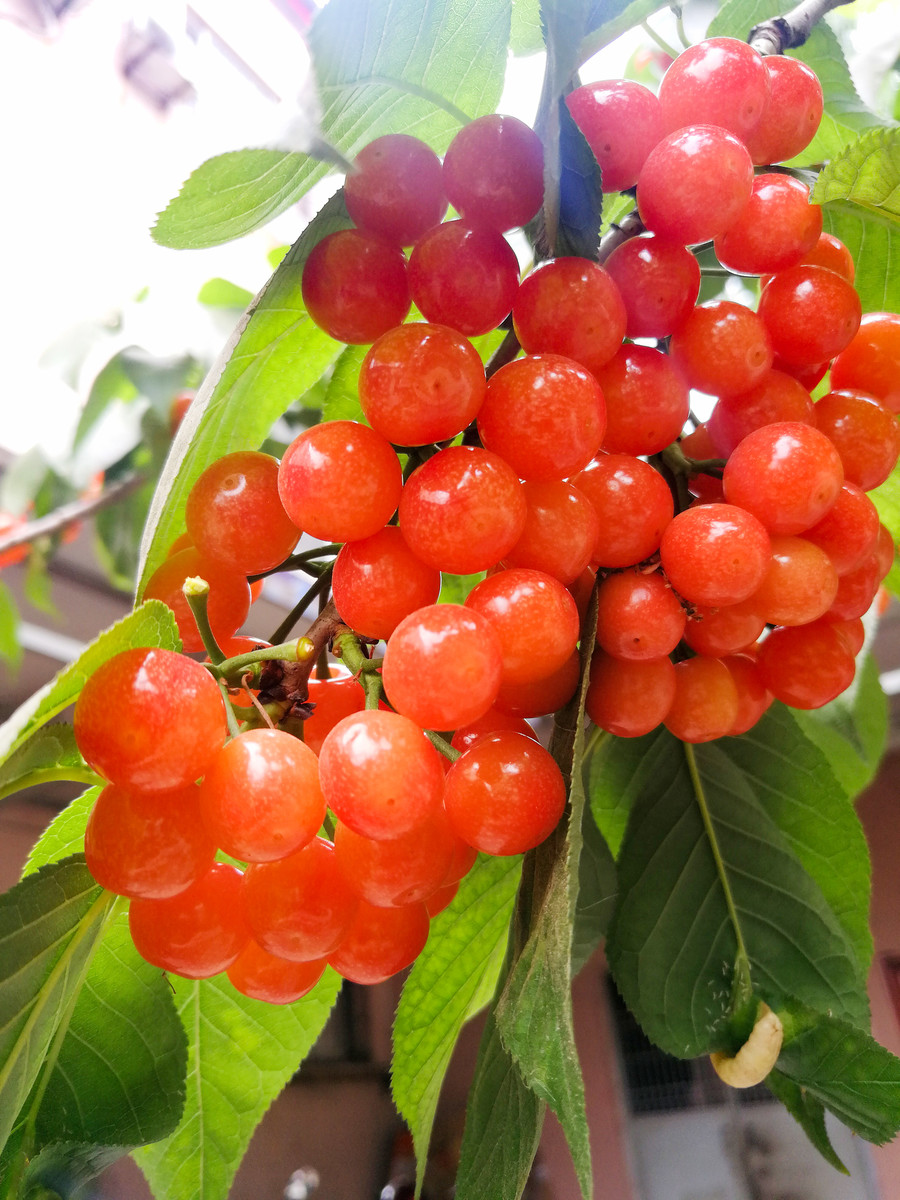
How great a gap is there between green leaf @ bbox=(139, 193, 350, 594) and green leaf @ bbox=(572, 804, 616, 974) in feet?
0.49

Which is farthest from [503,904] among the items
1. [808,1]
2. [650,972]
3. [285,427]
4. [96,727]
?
[285,427]

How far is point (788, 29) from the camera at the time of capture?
0.25 metres

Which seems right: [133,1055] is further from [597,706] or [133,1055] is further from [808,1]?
[808,1]

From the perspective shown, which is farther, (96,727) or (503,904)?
(503,904)

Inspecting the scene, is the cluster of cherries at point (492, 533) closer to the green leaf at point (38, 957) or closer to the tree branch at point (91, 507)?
the green leaf at point (38, 957)

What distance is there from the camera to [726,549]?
0.18 meters

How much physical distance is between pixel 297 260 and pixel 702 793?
204mm

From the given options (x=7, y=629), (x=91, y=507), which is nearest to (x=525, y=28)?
(x=91, y=507)

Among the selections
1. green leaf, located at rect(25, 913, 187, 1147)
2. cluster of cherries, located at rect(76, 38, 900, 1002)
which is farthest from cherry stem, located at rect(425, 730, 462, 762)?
green leaf, located at rect(25, 913, 187, 1147)

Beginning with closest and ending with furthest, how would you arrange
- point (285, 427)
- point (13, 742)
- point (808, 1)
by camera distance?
1. point (13, 742)
2. point (808, 1)
3. point (285, 427)

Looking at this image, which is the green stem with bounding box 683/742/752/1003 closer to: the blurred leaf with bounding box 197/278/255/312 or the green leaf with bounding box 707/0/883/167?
the green leaf with bounding box 707/0/883/167

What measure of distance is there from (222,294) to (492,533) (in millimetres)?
520

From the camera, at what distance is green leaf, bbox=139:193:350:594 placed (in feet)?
0.63

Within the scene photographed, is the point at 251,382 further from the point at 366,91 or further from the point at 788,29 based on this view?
the point at 788,29
